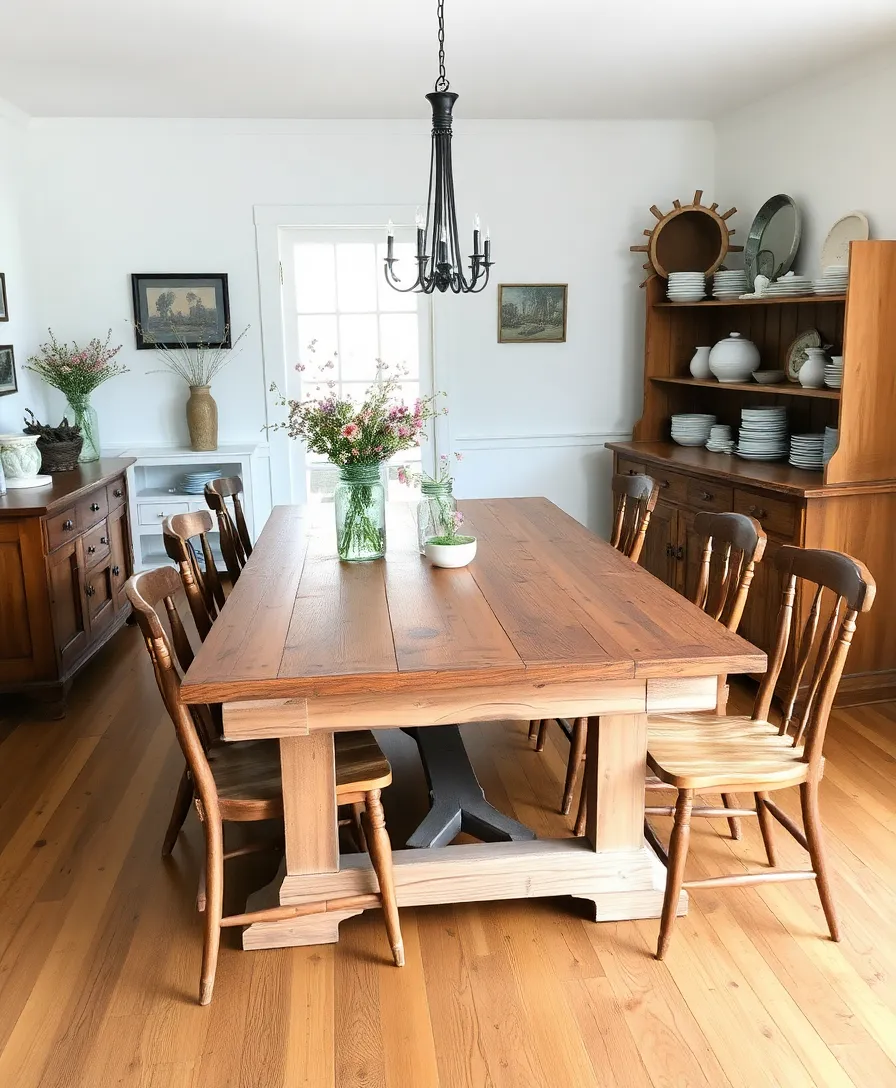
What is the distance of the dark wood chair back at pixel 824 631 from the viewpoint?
226 centimetres

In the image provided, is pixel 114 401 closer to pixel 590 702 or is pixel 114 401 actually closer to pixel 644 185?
pixel 644 185

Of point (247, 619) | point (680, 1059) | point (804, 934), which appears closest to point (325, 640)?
point (247, 619)

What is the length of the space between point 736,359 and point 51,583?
3366mm

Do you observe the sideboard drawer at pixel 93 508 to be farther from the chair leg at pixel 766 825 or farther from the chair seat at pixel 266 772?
the chair leg at pixel 766 825

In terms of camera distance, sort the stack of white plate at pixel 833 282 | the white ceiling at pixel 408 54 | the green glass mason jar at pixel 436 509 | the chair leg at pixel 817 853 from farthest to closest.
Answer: the stack of white plate at pixel 833 282 < the white ceiling at pixel 408 54 < the green glass mason jar at pixel 436 509 < the chair leg at pixel 817 853

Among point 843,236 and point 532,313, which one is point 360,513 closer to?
point 843,236


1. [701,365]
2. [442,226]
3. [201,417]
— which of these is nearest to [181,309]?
[201,417]

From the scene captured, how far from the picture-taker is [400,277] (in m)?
5.63

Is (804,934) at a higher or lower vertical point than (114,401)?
lower

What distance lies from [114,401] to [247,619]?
350 cm

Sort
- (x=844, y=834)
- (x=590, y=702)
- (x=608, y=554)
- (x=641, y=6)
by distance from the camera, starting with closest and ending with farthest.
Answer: (x=590, y=702)
(x=844, y=834)
(x=608, y=554)
(x=641, y=6)

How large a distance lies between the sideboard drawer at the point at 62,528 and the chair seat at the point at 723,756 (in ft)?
8.18

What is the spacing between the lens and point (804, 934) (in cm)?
238

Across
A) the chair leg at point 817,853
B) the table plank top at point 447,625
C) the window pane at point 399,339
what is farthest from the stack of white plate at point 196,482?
the chair leg at point 817,853
